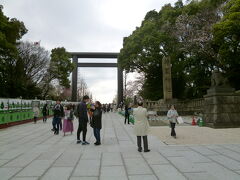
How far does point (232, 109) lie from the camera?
12.3 meters

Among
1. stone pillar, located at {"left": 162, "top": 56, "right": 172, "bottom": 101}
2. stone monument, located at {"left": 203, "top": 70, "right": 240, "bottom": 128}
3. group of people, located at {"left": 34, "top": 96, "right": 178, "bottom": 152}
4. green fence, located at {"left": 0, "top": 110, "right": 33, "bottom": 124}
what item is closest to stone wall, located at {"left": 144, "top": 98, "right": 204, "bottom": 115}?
stone pillar, located at {"left": 162, "top": 56, "right": 172, "bottom": 101}

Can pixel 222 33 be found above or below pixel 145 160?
above

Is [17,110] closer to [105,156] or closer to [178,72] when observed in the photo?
[105,156]

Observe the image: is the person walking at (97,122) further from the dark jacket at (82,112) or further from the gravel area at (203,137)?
the gravel area at (203,137)

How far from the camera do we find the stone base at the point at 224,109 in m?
12.0

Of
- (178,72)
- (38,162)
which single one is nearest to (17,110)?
(38,162)

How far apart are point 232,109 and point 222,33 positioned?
7833mm

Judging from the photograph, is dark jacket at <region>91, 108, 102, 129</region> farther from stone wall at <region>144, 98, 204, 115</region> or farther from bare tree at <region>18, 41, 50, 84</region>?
bare tree at <region>18, 41, 50, 84</region>

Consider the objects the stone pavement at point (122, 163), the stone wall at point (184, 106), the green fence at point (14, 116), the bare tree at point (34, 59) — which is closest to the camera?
the stone pavement at point (122, 163)

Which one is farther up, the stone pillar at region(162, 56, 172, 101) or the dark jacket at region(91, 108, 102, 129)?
the stone pillar at region(162, 56, 172, 101)

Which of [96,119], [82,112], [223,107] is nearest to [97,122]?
[96,119]

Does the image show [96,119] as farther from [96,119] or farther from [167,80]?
[167,80]

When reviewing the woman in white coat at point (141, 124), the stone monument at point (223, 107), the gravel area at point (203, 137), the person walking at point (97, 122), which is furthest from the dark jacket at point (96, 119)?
the stone monument at point (223, 107)

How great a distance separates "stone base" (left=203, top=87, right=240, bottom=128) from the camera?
12.0 meters
